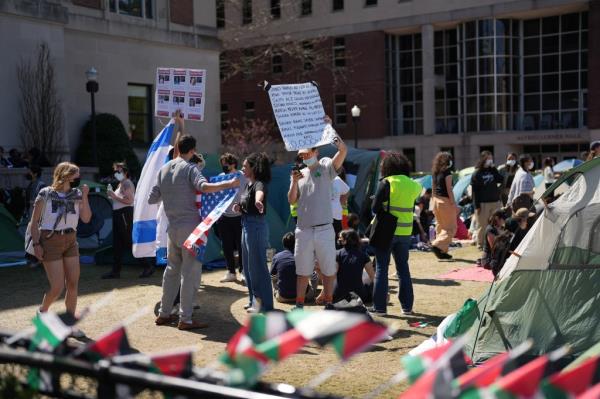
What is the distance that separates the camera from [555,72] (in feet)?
130

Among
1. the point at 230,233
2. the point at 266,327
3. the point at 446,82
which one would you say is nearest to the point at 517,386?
the point at 266,327

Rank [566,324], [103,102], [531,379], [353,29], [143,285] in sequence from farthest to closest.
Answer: [353,29] → [103,102] → [143,285] → [566,324] → [531,379]

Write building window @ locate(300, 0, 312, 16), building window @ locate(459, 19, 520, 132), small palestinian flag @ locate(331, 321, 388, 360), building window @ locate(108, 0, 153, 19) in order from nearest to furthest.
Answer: small palestinian flag @ locate(331, 321, 388, 360)
building window @ locate(108, 0, 153, 19)
building window @ locate(459, 19, 520, 132)
building window @ locate(300, 0, 312, 16)

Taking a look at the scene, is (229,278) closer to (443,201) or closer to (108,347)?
(443,201)

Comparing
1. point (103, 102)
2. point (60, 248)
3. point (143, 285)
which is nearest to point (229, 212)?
point (143, 285)

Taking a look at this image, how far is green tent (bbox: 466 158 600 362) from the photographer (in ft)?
18.1

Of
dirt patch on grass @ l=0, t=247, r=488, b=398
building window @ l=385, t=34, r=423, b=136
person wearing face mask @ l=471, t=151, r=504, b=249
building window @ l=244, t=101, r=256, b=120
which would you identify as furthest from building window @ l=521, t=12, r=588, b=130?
dirt patch on grass @ l=0, t=247, r=488, b=398

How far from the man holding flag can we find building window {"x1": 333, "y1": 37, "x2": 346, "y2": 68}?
123 ft

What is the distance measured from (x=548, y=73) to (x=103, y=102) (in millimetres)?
26472

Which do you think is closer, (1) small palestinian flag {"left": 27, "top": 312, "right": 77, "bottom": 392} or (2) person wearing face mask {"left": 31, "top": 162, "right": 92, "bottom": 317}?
(1) small palestinian flag {"left": 27, "top": 312, "right": 77, "bottom": 392}

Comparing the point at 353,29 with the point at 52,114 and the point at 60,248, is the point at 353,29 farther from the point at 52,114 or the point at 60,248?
the point at 60,248

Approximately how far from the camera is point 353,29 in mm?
42781

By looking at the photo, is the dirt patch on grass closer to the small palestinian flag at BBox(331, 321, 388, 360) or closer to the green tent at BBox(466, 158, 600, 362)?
the green tent at BBox(466, 158, 600, 362)

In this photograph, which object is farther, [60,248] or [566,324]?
[60,248]
